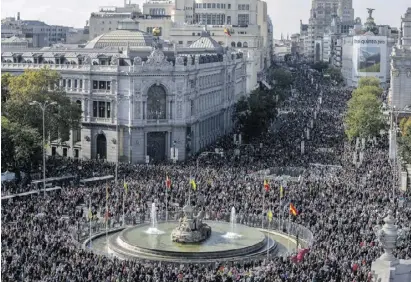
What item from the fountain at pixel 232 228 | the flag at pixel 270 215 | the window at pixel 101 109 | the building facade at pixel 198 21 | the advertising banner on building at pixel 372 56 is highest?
the building facade at pixel 198 21

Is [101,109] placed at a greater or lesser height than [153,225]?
greater

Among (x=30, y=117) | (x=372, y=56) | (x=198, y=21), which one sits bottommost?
(x=30, y=117)

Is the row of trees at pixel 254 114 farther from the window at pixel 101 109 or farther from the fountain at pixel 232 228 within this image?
the fountain at pixel 232 228

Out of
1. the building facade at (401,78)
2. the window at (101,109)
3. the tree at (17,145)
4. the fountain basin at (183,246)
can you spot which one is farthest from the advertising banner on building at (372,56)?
the fountain basin at (183,246)

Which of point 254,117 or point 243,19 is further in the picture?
point 243,19

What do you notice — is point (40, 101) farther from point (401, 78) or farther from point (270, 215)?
point (401, 78)

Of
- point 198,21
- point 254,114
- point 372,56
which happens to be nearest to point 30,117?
point 254,114

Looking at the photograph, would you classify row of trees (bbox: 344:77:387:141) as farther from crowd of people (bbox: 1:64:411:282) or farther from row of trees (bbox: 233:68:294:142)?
row of trees (bbox: 233:68:294:142)

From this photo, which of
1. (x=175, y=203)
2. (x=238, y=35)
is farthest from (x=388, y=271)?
(x=238, y=35)
